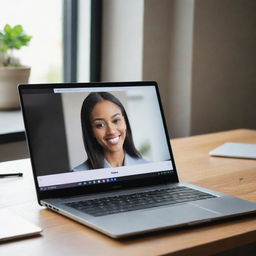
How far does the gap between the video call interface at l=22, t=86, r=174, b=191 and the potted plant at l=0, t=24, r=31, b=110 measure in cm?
124

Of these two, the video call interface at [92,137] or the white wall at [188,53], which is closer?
the video call interface at [92,137]

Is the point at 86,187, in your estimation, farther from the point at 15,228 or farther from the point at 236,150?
the point at 236,150

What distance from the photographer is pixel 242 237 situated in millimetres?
1075

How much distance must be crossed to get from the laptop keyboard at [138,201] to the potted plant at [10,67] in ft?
4.62

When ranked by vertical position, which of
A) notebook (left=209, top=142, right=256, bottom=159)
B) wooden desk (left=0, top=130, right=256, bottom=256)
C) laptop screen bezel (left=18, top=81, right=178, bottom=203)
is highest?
laptop screen bezel (left=18, top=81, right=178, bottom=203)

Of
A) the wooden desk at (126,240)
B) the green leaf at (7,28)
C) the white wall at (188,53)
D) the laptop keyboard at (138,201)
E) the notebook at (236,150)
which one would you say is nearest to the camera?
the wooden desk at (126,240)

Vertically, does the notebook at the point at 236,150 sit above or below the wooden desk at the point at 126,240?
above

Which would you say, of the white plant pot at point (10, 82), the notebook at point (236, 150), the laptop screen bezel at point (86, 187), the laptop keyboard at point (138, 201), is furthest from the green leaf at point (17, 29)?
the laptop keyboard at point (138, 201)

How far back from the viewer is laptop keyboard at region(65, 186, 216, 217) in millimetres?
1153

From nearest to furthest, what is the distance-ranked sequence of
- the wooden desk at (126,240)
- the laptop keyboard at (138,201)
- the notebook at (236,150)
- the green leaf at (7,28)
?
the wooden desk at (126,240)
the laptop keyboard at (138,201)
the notebook at (236,150)
the green leaf at (7,28)

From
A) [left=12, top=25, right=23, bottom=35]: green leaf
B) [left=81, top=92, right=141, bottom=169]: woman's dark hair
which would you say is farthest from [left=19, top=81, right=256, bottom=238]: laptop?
[left=12, top=25, right=23, bottom=35]: green leaf

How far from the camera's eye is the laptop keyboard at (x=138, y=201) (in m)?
1.15

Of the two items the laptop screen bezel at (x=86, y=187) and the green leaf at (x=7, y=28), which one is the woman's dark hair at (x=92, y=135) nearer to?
the laptop screen bezel at (x=86, y=187)

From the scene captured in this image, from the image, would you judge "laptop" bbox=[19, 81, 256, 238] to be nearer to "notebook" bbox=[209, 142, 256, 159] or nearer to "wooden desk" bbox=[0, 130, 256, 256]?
"wooden desk" bbox=[0, 130, 256, 256]
